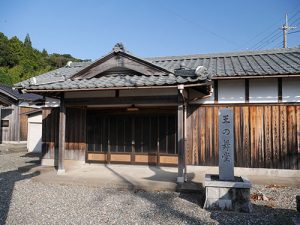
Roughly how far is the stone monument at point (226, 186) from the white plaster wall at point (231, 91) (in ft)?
11.0

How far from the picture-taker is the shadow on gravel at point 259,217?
5.23m

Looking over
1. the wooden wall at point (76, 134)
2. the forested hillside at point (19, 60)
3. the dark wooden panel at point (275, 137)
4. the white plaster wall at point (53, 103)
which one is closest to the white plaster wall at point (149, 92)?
the wooden wall at point (76, 134)

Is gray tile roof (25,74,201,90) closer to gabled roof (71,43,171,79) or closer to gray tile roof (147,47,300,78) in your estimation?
gabled roof (71,43,171,79)

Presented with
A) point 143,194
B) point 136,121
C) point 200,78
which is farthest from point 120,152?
point 200,78

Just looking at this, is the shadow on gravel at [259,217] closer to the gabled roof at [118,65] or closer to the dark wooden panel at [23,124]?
the gabled roof at [118,65]

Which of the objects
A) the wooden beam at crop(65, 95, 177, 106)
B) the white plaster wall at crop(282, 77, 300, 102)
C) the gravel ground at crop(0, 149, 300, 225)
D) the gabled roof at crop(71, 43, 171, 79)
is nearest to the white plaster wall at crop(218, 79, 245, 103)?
the white plaster wall at crop(282, 77, 300, 102)

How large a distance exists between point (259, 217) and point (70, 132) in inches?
329

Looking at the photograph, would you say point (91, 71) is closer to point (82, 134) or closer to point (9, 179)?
point (82, 134)

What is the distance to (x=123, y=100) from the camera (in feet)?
28.6

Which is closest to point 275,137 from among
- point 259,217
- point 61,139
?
point 259,217

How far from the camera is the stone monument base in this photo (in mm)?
5852

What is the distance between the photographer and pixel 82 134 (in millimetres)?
11484

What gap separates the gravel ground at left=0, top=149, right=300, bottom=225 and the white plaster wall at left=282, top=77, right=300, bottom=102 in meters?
3.08

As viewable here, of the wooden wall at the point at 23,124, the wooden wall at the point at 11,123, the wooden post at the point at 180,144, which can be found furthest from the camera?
the wooden wall at the point at 23,124
